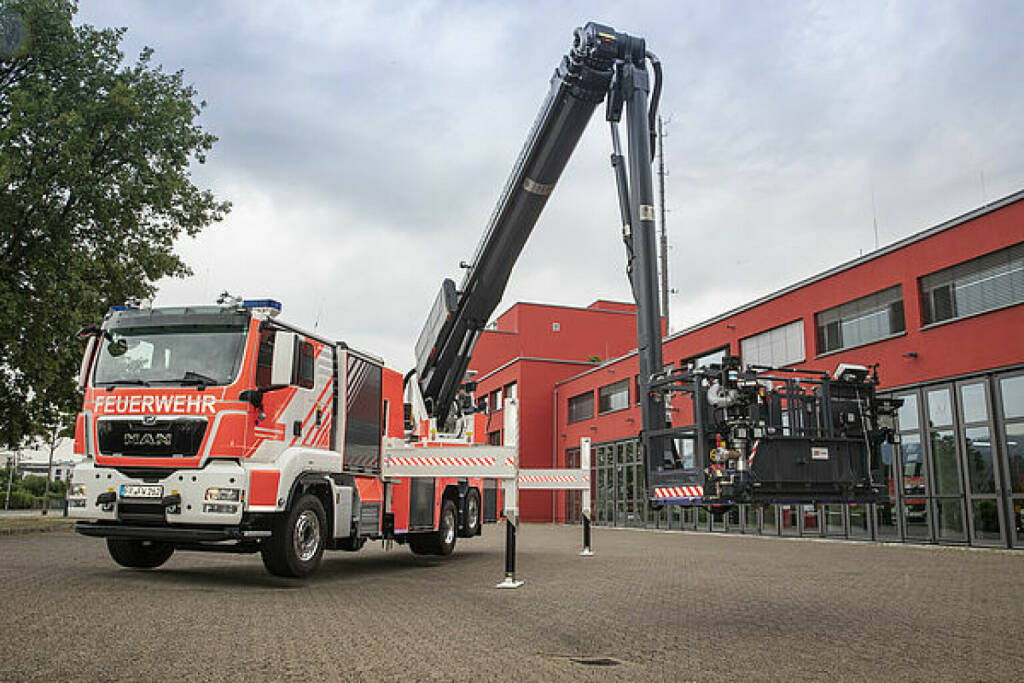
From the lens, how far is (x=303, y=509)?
367 inches

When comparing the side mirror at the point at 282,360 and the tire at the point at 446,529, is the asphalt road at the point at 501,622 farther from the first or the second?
the side mirror at the point at 282,360

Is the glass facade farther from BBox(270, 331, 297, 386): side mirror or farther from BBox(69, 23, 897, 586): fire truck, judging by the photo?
BBox(270, 331, 297, 386): side mirror

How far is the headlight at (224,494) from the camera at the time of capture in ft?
27.9

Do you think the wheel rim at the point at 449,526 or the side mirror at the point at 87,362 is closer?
the side mirror at the point at 87,362

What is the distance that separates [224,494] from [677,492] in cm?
459

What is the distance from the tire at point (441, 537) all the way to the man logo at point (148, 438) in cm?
504

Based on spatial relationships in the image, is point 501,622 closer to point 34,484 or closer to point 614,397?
point 614,397

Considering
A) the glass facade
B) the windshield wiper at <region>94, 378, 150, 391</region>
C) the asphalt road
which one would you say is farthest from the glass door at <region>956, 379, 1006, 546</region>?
the windshield wiper at <region>94, 378, 150, 391</region>

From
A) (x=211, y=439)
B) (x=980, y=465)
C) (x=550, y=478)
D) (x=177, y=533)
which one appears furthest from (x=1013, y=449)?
(x=177, y=533)

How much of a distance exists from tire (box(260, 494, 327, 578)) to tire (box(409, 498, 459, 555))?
3.51 m

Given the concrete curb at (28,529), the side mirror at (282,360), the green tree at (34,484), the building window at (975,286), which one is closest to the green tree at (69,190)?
the concrete curb at (28,529)

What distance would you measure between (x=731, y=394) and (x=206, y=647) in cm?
435

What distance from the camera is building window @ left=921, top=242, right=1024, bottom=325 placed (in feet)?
51.6

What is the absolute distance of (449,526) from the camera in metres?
13.4
